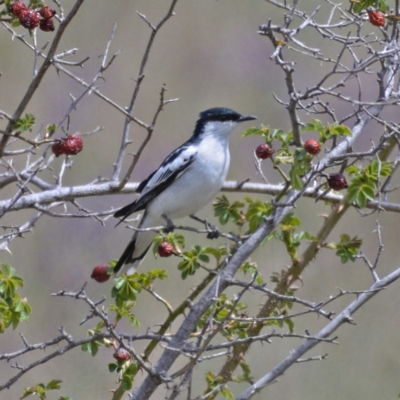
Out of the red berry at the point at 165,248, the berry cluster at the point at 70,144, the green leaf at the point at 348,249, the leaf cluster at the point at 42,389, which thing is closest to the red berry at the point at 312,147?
the green leaf at the point at 348,249

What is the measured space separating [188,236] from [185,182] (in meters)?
1.64

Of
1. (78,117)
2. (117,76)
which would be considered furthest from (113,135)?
(117,76)

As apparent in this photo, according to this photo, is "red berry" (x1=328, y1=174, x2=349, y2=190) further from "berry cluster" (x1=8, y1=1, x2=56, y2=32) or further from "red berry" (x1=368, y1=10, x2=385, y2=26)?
"berry cluster" (x1=8, y1=1, x2=56, y2=32)

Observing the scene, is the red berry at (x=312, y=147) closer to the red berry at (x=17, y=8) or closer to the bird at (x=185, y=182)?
the red berry at (x=17, y=8)

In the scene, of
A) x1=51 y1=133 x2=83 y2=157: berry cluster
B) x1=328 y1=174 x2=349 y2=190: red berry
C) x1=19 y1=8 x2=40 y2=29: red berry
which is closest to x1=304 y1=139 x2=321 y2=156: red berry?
x1=328 y1=174 x2=349 y2=190: red berry

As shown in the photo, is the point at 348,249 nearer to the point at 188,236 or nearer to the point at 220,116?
the point at 220,116

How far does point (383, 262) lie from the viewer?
584 cm

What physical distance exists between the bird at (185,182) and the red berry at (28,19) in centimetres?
139

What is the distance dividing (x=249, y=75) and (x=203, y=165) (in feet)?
10.6

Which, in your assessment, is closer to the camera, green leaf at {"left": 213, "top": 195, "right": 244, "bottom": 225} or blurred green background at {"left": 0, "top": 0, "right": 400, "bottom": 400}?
green leaf at {"left": 213, "top": 195, "right": 244, "bottom": 225}

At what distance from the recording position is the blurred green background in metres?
5.41

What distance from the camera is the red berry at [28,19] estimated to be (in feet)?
8.35

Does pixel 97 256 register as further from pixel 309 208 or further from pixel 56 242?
pixel 309 208

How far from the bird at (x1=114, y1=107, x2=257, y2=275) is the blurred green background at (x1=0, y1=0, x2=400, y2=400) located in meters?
1.03
